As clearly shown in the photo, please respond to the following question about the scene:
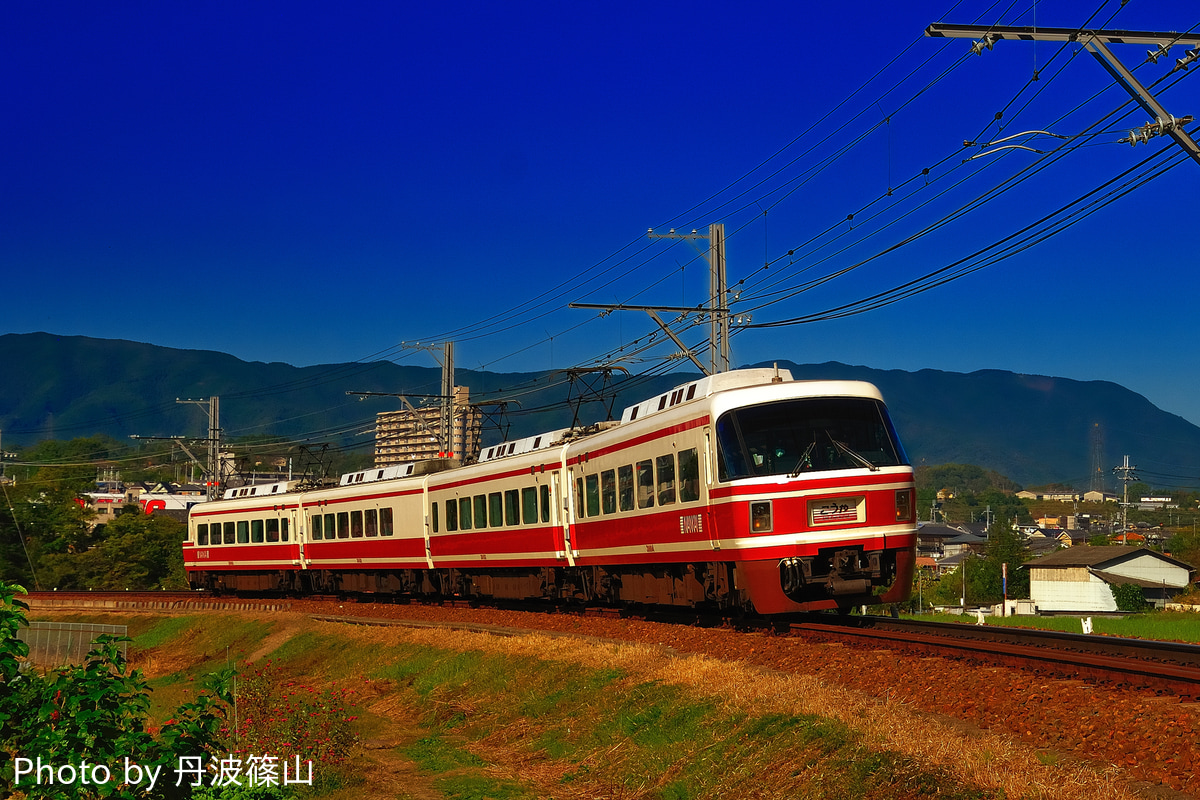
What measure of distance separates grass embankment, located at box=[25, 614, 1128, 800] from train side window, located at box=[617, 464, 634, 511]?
266cm

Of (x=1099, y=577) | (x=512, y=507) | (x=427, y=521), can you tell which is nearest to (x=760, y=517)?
(x=512, y=507)

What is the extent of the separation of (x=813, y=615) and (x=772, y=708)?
8206 millimetres

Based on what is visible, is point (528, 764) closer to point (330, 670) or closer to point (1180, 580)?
point (330, 670)

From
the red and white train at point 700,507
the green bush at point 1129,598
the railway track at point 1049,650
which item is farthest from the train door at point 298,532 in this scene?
the green bush at point 1129,598

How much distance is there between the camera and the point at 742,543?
1684cm

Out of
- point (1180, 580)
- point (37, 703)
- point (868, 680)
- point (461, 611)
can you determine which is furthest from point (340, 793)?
point (1180, 580)

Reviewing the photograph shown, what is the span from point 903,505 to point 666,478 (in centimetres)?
399

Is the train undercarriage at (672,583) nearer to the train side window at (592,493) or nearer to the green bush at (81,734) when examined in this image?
the train side window at (592,493)

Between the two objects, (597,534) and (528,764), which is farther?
(597,534)

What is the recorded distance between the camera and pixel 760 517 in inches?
660

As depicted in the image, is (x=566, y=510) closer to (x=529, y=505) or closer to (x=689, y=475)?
(x=529, y=505)

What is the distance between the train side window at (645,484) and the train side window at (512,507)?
6.92 meters

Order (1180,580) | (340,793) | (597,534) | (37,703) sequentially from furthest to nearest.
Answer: (1180,580) < (597,534) < (340,793) < (37,703)

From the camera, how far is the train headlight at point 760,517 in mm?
16719
